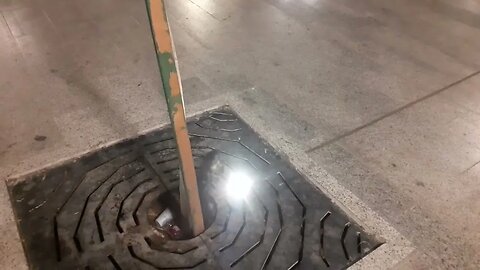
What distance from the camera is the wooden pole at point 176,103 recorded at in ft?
2.83

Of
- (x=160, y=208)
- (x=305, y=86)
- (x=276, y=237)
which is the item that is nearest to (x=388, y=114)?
(x=305, y=86)

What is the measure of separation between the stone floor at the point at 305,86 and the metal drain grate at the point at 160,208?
0.30 ft

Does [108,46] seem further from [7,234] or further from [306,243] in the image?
[306,243]

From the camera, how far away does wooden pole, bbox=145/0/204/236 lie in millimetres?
864

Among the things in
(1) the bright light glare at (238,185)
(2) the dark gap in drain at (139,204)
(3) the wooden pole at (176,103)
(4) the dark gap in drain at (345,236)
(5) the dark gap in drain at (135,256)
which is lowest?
(4) the dark gap in drain at (345,236)

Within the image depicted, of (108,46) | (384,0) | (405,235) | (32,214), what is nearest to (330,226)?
(405,235)

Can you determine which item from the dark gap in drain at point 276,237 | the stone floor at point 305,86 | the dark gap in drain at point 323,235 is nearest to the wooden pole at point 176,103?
the dark gap in drain at point 276,237

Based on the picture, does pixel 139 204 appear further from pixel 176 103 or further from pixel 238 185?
pixel 176 103

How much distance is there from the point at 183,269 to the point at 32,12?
205 cm

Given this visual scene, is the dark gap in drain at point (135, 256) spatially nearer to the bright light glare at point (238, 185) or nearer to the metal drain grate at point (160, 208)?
the metal drain grate at point (160, 208)

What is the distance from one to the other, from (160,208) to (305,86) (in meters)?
0.95

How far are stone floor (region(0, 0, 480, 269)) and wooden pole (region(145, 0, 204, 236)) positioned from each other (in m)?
0.49

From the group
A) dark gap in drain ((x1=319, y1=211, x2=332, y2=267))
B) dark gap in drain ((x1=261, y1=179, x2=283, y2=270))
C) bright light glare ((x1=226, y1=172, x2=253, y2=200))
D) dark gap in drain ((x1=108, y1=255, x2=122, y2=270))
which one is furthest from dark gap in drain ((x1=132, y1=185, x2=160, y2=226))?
dark gap in drain ((x1=319, y1=211, x2=332, y2=267))

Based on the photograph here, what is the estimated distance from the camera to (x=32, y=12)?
2498mm
